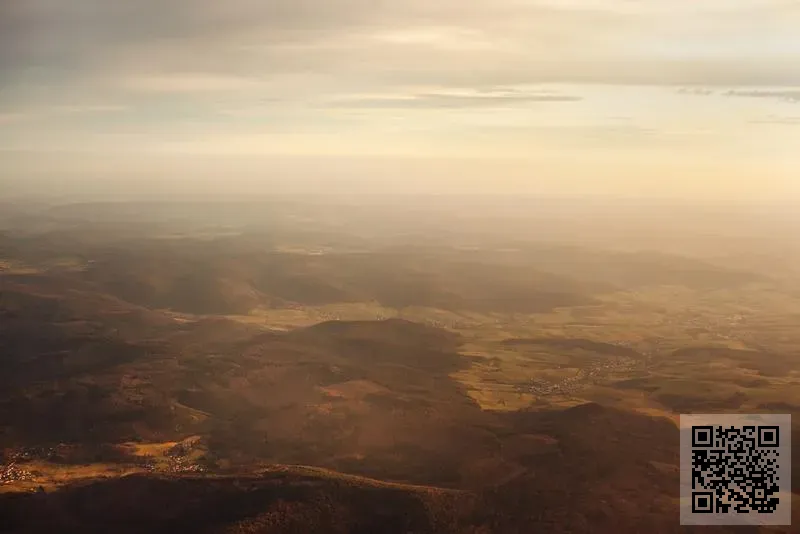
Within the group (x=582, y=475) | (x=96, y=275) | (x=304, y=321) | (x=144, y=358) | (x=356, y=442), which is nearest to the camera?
(x=582, y=475)

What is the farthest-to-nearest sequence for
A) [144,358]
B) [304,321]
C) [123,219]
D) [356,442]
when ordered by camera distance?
[123,219], [304,321], [144,358], [356,442]

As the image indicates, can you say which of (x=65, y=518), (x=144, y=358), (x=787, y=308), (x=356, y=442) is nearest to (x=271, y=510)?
(x=65, y=518)

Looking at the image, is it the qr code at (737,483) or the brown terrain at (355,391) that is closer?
the qr code at (737,483)

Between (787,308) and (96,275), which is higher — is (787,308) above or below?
below

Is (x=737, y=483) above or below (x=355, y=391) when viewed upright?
above

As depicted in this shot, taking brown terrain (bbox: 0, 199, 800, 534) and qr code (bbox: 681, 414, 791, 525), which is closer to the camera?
qr code (bbox: 681, 414, 791, 525)

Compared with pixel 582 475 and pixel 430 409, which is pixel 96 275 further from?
pixel 582 475

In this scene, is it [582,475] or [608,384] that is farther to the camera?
[608,384]

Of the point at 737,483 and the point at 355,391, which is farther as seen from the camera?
the point at 355,391
